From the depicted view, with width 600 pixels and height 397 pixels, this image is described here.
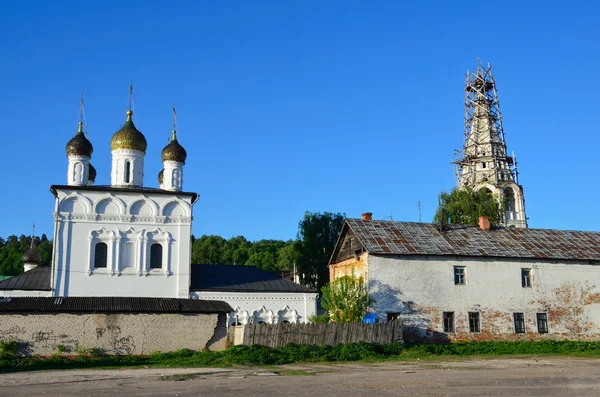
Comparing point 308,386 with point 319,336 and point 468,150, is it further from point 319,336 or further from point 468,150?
point 468,150

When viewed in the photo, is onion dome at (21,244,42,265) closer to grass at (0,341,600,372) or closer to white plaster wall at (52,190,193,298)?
white plaster wall at (52,190,193,298)

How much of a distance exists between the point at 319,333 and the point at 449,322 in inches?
264

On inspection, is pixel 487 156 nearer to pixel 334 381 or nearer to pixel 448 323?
pixel 448 323

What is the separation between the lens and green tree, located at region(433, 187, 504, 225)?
4550 centimetres

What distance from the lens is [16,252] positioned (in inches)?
3647

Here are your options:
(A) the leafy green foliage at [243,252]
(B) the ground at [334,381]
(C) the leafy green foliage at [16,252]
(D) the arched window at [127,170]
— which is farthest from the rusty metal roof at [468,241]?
(C) the leafy green foliage at [16,252]

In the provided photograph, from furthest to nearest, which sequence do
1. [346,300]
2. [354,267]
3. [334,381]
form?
[354,267]
[346,300]
[334,381]

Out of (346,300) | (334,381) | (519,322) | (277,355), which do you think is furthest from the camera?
(519,322)

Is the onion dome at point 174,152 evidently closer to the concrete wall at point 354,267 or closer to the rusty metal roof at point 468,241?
the rusty metal roof at point 468,241

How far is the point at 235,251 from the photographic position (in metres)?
90.6

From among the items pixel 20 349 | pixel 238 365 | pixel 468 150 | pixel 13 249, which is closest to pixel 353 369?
pixel 238 365

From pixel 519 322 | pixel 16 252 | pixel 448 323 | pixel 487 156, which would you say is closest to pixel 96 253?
pixel 448 323

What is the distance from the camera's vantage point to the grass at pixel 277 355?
1933 cm

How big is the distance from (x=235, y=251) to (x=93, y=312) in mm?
68311
